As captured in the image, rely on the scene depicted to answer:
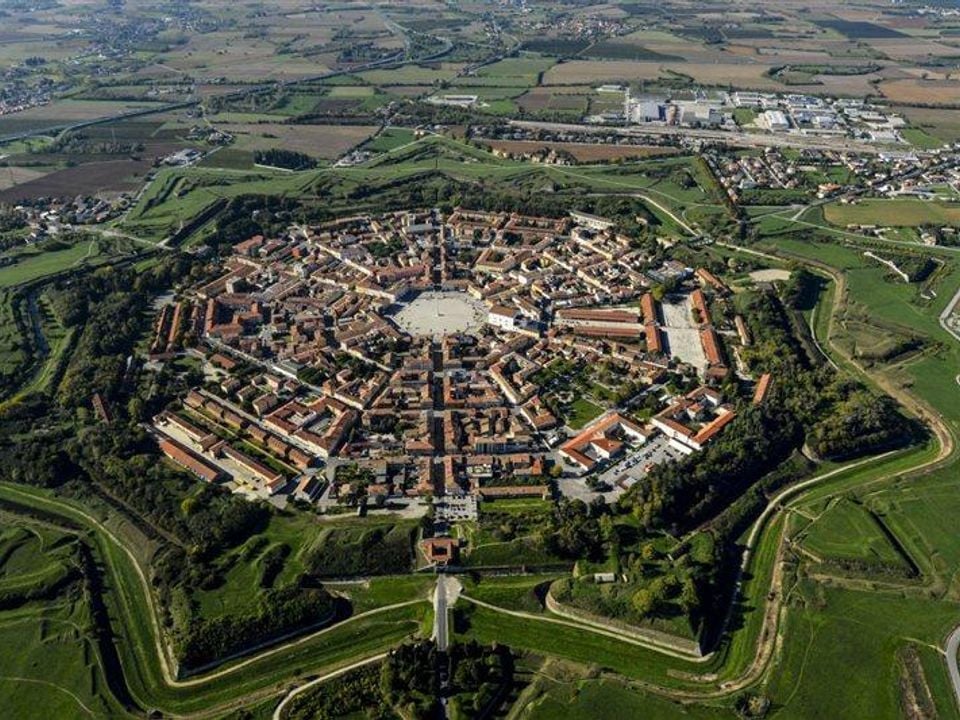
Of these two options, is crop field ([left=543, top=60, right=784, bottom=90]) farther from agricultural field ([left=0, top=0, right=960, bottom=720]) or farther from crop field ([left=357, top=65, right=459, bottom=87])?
agricultural field ([left=0, top=0, right=960, bottom=720])

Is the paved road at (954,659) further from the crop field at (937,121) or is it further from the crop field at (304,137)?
the crop field at (937,121)

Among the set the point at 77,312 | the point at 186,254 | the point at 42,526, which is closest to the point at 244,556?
the point at 42,526

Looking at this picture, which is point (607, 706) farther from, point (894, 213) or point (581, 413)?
point (894, 213)

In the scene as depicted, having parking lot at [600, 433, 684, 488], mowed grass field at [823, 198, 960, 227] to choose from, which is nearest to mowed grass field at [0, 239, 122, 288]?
parking lot at [600, 433, 684, 488]

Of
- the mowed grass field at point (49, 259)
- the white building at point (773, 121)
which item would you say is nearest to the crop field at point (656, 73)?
the white building at point (773, 121)

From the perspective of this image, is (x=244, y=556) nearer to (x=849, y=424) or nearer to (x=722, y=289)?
(x=849, y=424)

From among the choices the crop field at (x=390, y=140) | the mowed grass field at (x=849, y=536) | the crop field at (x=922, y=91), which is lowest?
the crop field at (x=390, y=140)
